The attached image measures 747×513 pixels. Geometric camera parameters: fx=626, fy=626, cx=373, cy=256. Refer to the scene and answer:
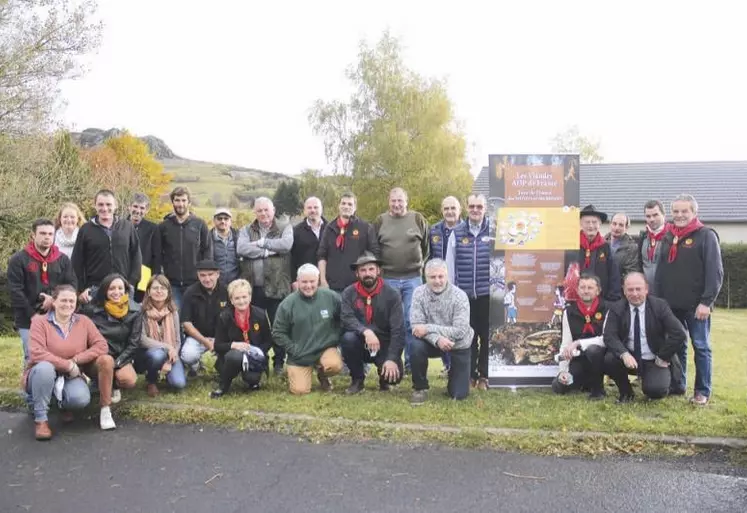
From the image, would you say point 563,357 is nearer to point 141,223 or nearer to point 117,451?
point 117,451

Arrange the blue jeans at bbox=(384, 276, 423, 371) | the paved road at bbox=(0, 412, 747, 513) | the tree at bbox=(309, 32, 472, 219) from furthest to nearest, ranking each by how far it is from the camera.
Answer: the tree at bbox=(309, 32, 472, 219) → the blue jeans at bbox=(384, 276, 423, 371) → the paved road at bbox=(0, 412, 747, 513)

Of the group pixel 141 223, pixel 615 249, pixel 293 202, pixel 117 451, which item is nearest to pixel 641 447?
pixel 615 249

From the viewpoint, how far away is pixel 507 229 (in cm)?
697

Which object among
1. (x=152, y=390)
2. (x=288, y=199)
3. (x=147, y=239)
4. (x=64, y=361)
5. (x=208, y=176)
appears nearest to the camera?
(x=64, y=361)

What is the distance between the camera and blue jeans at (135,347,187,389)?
21.3 ft

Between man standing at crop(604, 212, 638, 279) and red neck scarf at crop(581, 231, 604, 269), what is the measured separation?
0.60ft

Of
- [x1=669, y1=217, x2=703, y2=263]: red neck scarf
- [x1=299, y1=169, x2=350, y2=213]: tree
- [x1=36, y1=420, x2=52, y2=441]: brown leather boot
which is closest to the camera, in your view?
[x1=36, y1=420, x2=52, y2=441]: brown leather boot

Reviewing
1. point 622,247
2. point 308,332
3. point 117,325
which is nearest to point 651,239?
point 622,247

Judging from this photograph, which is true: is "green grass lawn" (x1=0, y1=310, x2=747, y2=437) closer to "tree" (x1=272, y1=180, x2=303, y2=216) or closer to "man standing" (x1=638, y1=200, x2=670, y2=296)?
"man standing" (x1=638, y1=200, x2=670, y2=296)

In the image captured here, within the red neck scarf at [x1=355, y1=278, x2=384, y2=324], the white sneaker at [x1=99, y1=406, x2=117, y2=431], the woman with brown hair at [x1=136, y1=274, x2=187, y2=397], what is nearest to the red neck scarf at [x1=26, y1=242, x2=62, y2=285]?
the woman with brown hair at [x1=136, y1=274, x2=187, y2=397]

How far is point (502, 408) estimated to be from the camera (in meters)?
6.06

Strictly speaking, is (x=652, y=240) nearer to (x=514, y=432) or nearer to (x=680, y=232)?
(x=680, y=232)

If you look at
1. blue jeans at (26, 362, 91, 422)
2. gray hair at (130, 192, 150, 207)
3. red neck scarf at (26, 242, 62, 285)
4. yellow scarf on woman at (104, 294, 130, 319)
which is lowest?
blue jeans at (26, 362, 91, 422)

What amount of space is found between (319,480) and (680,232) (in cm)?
439
